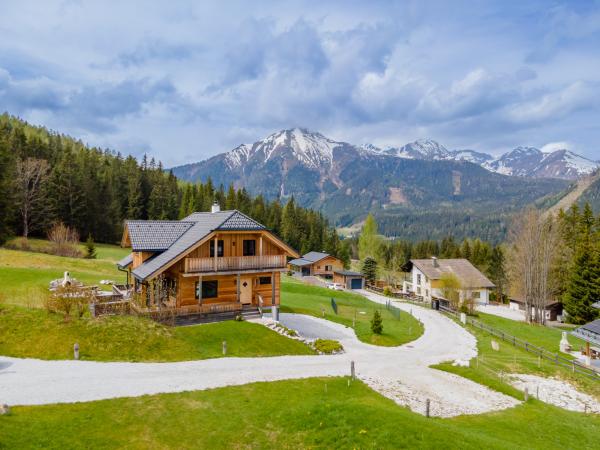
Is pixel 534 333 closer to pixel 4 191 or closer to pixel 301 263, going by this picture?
pixel 301 263

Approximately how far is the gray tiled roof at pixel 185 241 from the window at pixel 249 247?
2701 millimetres

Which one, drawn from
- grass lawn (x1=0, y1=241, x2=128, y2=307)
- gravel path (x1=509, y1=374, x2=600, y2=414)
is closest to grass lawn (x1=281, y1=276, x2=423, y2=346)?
gravel path (x1=509, y1=374, x2=600, y2=414)

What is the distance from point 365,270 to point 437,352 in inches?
2247

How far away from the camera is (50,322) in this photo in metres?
23.5

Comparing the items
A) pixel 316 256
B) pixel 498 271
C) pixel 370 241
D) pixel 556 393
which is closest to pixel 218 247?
pixel 556 393

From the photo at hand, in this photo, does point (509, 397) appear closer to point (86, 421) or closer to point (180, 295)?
point (86, 421)

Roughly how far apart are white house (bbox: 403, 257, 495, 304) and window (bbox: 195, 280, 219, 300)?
48.4 metres

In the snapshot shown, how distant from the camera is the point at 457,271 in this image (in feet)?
240

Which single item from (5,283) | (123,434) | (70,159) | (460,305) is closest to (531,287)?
(460,305)

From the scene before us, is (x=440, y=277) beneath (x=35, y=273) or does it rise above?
beneath

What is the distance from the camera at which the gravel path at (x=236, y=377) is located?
17500mm

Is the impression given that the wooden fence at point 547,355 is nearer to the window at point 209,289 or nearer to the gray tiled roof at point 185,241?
the window at point 209,289

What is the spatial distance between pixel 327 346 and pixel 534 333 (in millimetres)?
30245

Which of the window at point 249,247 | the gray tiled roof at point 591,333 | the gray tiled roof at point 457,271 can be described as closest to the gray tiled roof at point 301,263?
the gray tiled roof at point 457,271
